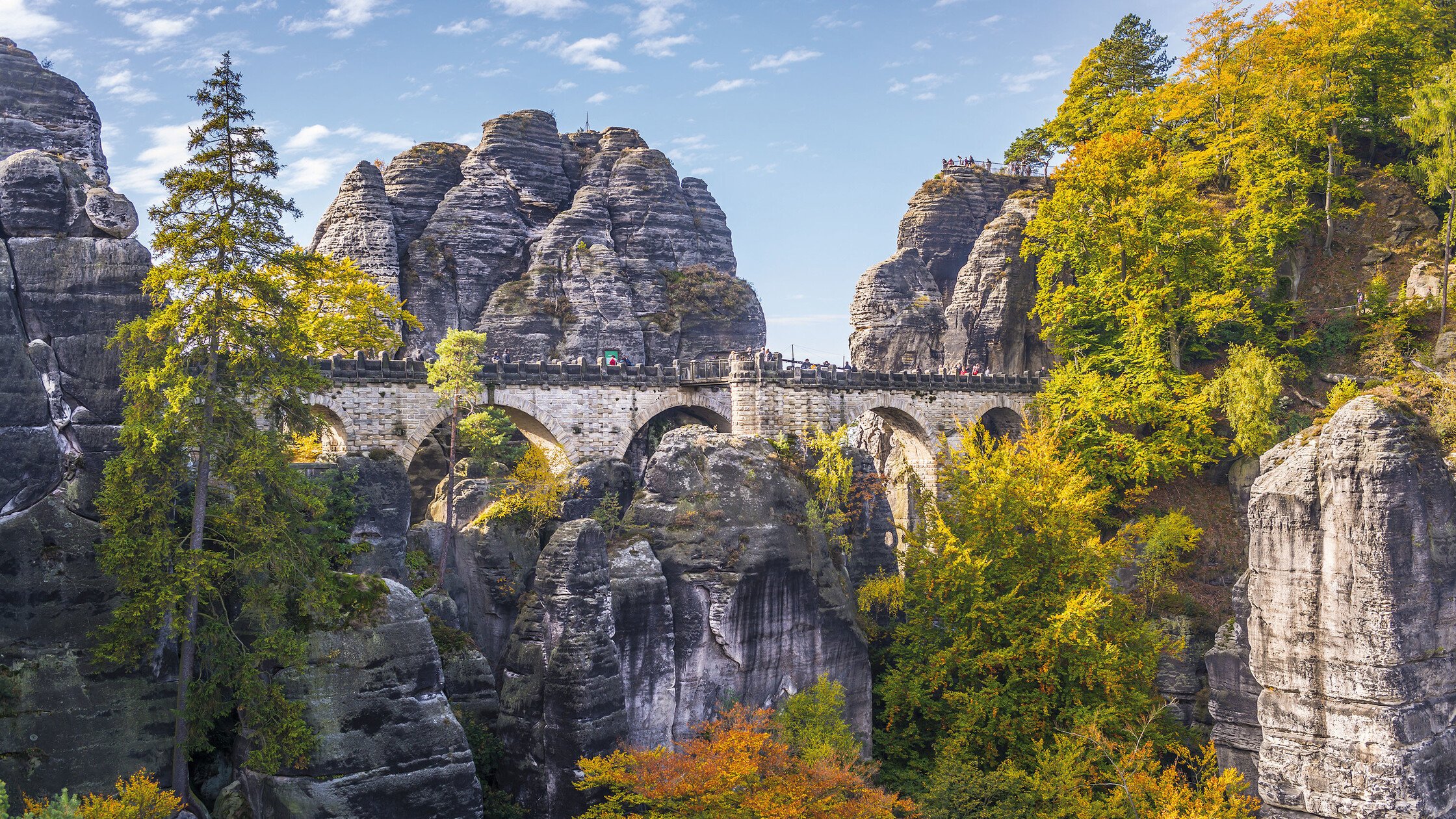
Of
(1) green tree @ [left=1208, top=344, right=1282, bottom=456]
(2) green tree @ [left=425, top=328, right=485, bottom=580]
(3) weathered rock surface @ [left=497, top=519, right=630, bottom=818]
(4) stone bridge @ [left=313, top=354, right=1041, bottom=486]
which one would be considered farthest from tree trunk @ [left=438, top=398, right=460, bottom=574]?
(1) green tree @ [left=1208, top=344, right=1282, bottom=456]

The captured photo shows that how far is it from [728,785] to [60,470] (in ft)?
44.0

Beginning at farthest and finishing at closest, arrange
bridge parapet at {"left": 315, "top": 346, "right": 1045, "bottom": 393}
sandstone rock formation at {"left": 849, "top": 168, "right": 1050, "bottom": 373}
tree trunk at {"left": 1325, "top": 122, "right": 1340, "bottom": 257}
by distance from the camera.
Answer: sandstone rock formation at {"left": 849, "top": 168, "right": 1050, "bottom": 373} < tree trunk at {"left": 1325, "top": 122, "right": 1340, "bottom": 257} < bridge parapet at {"left": 315, "top": 346, "right": 1045, "bottom": 393}

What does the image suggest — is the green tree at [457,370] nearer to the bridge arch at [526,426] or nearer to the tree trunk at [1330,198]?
the bridge arch at [526,426]

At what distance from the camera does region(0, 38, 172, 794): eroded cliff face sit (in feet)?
54.3

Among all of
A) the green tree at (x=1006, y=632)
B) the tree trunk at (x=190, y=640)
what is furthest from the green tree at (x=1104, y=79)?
the tree trunk at (x=190, y=640)

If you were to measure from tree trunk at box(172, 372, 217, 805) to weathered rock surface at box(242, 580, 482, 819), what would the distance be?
1.14 m

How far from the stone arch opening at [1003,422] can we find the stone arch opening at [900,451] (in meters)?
3.80

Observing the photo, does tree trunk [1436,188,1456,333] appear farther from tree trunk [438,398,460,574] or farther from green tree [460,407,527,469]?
tree trunk [438,398,460,574]

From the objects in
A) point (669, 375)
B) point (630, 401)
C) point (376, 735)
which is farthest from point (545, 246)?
point (376, 735)

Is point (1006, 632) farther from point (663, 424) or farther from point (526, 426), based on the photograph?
point (526, 426)

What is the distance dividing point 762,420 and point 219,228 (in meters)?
21.8

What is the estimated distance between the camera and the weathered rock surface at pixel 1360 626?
60.4ft

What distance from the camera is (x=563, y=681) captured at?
20359 millimetres

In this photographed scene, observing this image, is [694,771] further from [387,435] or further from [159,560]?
[387,435]
